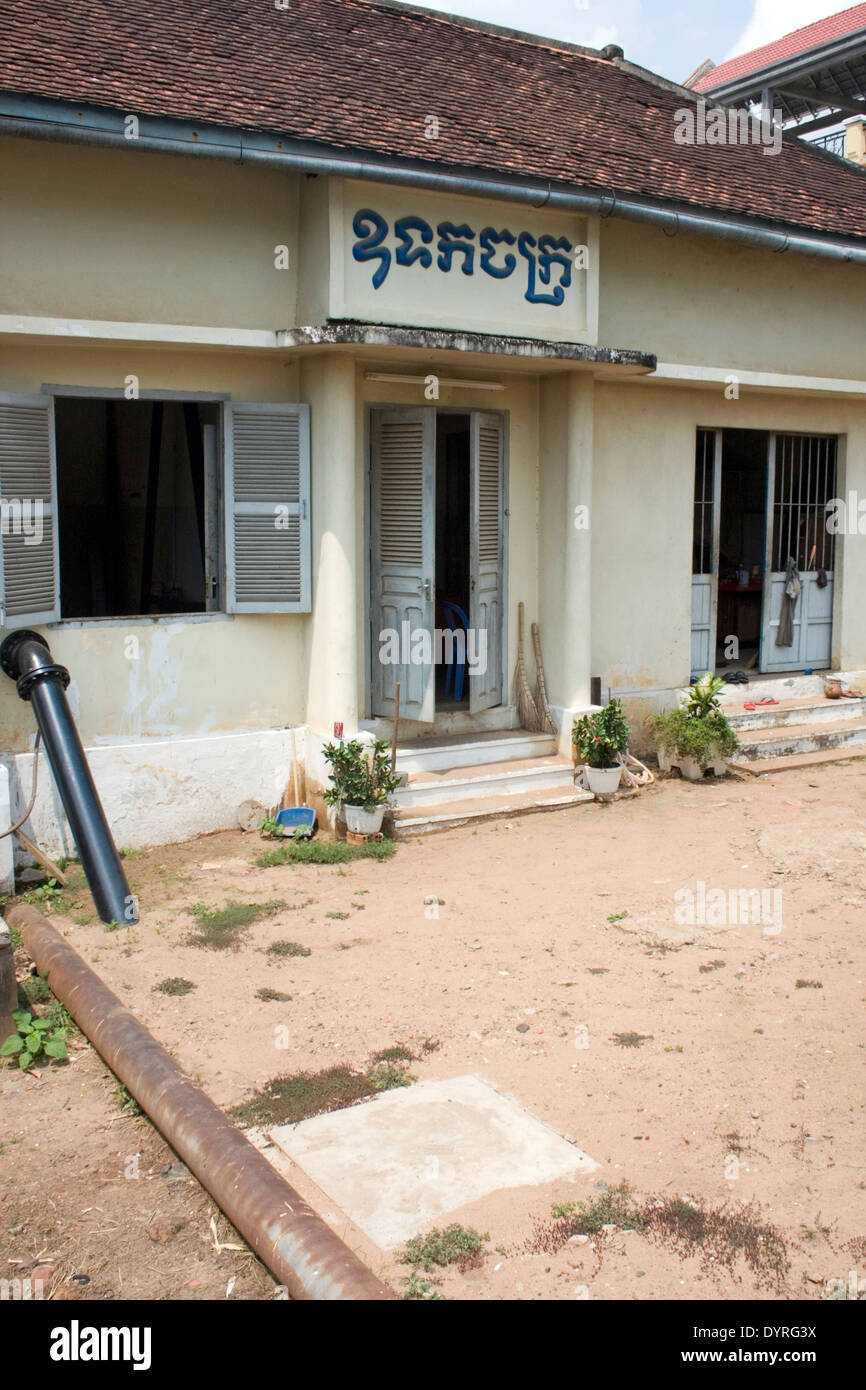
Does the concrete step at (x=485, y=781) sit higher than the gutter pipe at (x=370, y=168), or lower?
lower

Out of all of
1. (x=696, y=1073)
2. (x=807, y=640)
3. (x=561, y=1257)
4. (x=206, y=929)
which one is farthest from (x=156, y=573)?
(x=561, y=1257)

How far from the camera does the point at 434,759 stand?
31.7 ft

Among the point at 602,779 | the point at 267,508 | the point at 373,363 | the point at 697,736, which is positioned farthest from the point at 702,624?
the point at 267,508

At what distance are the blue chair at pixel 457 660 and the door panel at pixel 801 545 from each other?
3.58 metres

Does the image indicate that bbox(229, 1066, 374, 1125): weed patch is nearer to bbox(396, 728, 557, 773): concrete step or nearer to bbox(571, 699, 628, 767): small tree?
bbox(396, 728, 557, 773): concrete step

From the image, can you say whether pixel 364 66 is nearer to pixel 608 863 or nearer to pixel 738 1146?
pixel 608 863

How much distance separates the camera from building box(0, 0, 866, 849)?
796 cm

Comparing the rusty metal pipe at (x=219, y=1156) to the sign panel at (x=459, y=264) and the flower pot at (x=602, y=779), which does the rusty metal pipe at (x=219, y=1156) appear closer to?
the flower pot at (x=602, y=779)

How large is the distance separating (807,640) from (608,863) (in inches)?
211

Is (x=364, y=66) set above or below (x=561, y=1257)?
above

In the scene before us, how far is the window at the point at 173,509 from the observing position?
25.9 feet

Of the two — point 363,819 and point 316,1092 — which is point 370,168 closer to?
point 363,819

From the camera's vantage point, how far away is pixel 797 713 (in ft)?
38.9

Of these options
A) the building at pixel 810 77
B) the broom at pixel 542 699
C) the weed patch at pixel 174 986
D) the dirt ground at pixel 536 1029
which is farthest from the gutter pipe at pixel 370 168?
the building at pixel 810 77
